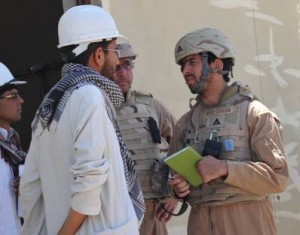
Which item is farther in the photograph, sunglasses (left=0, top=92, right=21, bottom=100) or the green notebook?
sunglasses (left=0, top=92, right=21, bottom=100)

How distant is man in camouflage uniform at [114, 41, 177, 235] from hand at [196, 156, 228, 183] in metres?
0.61

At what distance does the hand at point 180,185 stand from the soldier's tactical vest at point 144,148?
0.40 m

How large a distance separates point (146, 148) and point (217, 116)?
63cm

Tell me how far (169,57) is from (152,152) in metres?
1.37

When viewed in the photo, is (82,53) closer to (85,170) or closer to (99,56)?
(99,56)

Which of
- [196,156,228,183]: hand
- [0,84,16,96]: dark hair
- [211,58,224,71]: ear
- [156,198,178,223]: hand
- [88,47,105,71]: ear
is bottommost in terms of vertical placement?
[156,198,178,223]: hand

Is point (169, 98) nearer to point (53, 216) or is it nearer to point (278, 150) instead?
point (278, 150)

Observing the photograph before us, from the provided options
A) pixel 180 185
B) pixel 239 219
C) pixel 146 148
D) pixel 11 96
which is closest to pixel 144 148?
pixel 146 148

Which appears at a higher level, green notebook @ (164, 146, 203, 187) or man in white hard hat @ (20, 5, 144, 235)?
man in white hard hat @ (20, 5, 144, 235)

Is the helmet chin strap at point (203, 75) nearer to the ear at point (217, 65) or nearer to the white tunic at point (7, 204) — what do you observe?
the ear at point (217, 65)

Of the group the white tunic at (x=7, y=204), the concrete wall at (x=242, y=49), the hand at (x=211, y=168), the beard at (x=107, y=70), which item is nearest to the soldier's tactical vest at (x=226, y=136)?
the hand at (x=211, y=168)

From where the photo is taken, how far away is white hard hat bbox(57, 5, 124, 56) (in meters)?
2.46

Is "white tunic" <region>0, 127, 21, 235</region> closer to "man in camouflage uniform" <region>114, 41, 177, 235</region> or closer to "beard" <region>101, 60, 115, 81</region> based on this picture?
"man in camouflage uniform" <region>114, 41, 177, 235</region>

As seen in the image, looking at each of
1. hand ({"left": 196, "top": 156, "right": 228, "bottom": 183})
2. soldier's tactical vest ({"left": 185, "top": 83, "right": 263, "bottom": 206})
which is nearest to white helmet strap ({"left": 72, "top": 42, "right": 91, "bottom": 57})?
hand ({"left": 196, "top": 156, "right": 228, "bottom": 183})
